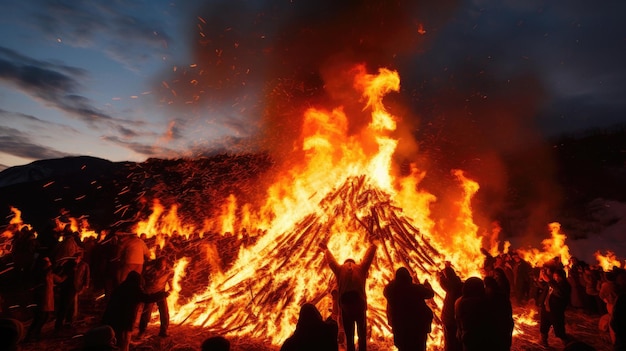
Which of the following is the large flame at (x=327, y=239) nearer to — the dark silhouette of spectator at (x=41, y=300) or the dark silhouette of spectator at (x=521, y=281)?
the dark silhouette of spectator at (x=41, y=300)

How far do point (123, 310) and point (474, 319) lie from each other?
5.62 meters

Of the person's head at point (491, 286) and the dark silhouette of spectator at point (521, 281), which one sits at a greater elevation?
the dark silhouette of spectator at point (521, 281)

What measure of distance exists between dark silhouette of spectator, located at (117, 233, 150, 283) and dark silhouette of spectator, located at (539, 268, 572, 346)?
10.2 meters

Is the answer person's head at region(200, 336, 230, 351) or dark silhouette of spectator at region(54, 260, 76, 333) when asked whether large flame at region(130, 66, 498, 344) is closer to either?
dark silhouette of spectator at region(54, 260, 76, 333)

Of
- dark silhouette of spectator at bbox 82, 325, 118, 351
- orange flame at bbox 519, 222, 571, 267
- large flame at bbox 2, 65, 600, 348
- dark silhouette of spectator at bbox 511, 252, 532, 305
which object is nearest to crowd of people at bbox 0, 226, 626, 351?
dark silhouette of spectator at bbox 82, 325, 118, 351

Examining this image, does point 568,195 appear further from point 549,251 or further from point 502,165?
point 549,251

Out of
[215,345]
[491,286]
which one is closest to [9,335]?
[215,345]

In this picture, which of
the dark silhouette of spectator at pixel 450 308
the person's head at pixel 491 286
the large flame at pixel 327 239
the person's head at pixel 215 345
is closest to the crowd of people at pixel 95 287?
the person's head at pixel 215 345

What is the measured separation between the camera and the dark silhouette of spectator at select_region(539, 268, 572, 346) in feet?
26.5

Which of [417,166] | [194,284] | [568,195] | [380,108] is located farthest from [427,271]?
[568,195]

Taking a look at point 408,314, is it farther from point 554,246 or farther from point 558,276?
point 554,246

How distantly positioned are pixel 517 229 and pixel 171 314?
31.4 meters

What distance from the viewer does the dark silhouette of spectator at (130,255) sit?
29.9 feet

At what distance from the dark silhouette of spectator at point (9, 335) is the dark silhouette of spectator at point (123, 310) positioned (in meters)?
2.64
